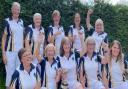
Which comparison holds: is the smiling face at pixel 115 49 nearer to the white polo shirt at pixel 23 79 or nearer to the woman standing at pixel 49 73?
the woman standing at pixel 49 73

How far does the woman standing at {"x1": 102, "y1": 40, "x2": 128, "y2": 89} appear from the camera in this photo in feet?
32.1

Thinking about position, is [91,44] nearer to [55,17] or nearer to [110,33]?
[55,17]

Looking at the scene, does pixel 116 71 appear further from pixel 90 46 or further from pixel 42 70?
pixel 42 70

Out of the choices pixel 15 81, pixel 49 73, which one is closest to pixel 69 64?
pixel 49 73

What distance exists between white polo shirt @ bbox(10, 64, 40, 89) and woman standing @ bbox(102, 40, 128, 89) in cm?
253

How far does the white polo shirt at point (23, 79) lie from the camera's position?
7461 millimetres

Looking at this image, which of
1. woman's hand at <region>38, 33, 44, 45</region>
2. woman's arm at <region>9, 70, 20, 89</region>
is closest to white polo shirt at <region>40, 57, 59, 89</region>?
woman's hand at <region>38, 33, 44, 45</region>

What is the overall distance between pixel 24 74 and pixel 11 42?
7.86 ft

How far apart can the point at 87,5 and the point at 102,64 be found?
15.3 feet

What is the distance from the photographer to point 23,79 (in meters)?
7.53

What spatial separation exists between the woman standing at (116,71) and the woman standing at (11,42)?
206 centimetres

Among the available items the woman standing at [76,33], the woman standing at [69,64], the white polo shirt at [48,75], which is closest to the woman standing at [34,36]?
the woman standing at [69,64]

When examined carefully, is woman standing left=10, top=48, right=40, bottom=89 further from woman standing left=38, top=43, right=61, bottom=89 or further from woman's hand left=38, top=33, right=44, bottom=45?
woman's hand left=38, top=33, right=44, bottom=45

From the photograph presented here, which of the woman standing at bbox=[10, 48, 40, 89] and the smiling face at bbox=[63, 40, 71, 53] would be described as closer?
the woman standing at bbox=[10, 48, 40, 89]
